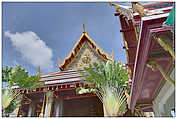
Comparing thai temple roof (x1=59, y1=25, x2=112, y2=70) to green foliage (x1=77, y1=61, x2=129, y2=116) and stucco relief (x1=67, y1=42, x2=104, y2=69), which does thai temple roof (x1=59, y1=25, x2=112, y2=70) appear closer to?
stucco relief (x1=67, y1=42, x2=104, y2=69)

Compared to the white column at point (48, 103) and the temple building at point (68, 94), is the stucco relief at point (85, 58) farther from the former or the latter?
the white column at point (48, 103)

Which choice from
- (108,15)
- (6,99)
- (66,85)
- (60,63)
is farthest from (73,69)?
(6,99)

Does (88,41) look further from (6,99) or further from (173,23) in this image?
(173,23)

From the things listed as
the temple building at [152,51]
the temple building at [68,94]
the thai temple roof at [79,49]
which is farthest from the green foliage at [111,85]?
the thai temple roof at [79,49]

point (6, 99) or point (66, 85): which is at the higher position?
point (66, 85)

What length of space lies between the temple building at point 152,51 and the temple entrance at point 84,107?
2.95 meters

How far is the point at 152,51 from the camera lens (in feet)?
7.49

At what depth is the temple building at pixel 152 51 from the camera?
66.7 inches

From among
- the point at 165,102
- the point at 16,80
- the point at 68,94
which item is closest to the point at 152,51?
the point at 165,102

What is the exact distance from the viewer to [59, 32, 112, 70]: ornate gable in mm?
9578

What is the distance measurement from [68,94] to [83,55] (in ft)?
11.4

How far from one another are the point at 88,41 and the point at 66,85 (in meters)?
5.03

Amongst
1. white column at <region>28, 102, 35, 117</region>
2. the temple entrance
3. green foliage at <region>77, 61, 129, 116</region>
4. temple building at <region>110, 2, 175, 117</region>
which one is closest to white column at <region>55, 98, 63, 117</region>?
the temple entrance

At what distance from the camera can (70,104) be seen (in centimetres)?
807
